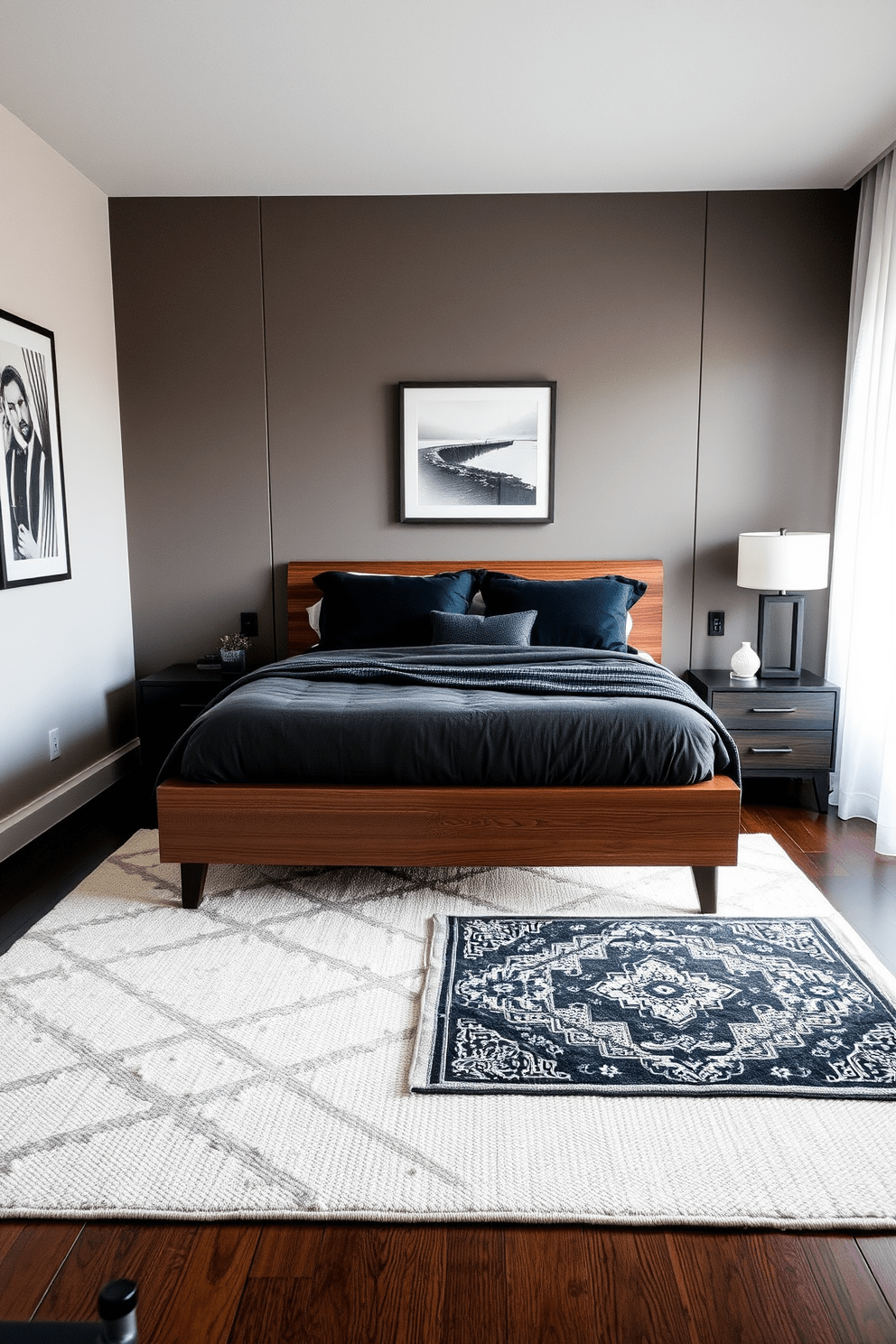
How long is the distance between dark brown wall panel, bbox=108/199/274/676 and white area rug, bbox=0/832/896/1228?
2224 mm

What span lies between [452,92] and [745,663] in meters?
2.53

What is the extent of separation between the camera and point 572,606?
13.4 ft

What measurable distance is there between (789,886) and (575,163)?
303 centimetres

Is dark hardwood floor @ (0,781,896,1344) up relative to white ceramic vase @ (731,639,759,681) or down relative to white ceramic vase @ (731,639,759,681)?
down

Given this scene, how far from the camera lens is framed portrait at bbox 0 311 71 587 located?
11.2ft

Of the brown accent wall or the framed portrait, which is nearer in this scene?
the framed portrait

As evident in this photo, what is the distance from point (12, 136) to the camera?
11.3 feet

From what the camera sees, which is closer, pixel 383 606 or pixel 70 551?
pixel 70 551

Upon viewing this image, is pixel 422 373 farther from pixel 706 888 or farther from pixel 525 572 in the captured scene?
pixel 706 888

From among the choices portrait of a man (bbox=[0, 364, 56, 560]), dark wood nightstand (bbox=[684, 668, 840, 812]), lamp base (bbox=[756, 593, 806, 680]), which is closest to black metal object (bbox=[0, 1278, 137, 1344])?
portrait of a man (bbox=[0, 364, 56, 560])

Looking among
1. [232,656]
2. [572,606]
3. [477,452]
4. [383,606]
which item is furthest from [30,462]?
[572,606]

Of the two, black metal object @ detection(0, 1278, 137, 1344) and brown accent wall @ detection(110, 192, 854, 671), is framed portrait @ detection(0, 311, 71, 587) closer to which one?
brown accent wall @ detection(110, 192, 854, 671)

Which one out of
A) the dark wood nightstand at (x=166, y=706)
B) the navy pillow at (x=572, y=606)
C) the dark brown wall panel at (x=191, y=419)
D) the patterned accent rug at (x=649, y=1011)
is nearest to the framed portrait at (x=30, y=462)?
the dark wood nightstand at (x=166, y=706)

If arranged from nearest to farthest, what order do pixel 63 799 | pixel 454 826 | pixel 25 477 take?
pixel 454 826, pixel 25 477, pixel 63 799
